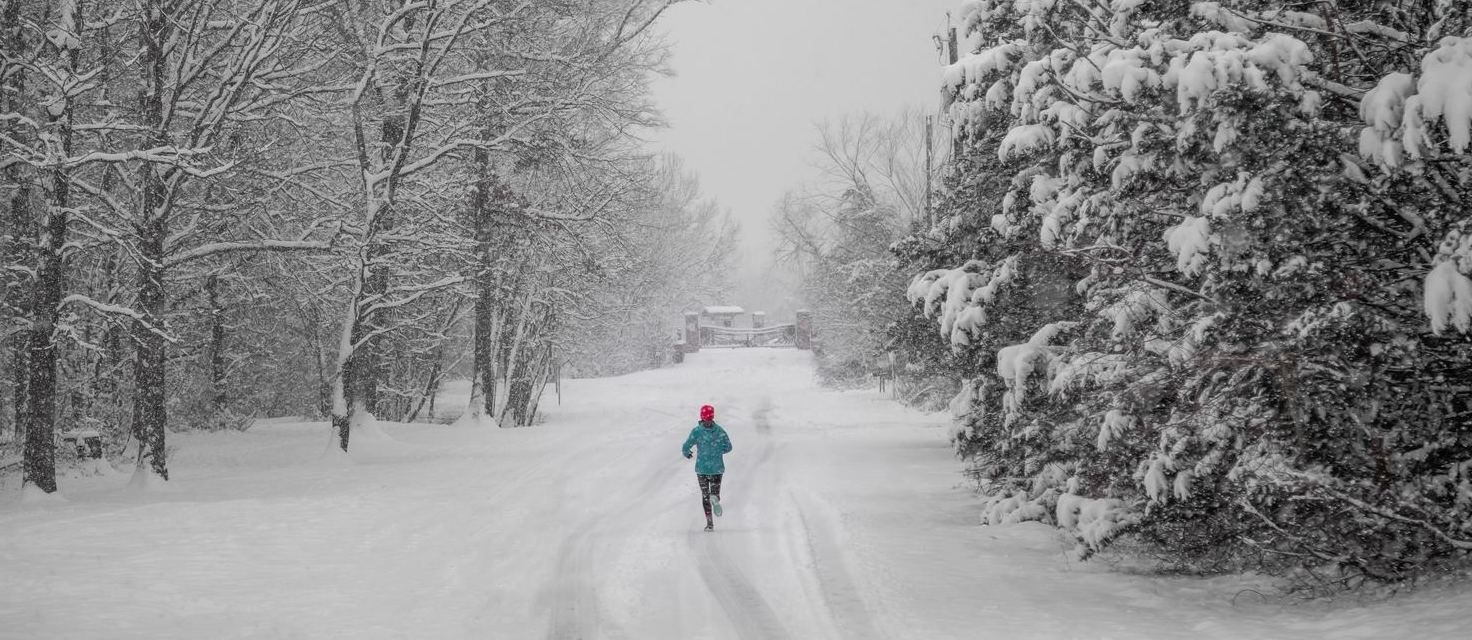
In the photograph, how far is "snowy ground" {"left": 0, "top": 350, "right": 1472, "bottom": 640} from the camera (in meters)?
7.73

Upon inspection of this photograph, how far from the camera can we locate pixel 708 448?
41.8ft

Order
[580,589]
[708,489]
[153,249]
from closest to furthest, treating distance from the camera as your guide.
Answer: [580,589]
[708,489]
[153,249]

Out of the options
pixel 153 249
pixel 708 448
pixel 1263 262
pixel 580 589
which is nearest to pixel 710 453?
pixel 708 448

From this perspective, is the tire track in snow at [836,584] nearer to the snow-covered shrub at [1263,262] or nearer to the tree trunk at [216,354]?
the snow-covered shrub at [1263,262]

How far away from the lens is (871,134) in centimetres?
3403

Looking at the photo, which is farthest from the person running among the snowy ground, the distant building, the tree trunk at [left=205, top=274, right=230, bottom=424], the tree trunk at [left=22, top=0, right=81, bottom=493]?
the distant building

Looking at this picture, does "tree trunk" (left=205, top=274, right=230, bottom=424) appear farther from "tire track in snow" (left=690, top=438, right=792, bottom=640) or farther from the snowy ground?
"tire track in snow" (left=690, top=438, right=792, bottom=640)

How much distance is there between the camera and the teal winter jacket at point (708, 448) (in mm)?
12594

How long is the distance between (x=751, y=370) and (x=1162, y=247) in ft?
131

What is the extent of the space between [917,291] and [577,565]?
4.66m

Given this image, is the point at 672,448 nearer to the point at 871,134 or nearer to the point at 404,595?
the point at 404,595

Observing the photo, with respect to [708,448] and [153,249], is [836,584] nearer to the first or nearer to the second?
[708,448]

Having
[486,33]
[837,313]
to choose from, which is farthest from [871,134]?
[486,33]

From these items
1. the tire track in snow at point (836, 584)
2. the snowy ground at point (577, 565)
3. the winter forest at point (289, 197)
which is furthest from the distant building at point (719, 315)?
the tire track in snow at point (836, 584)
